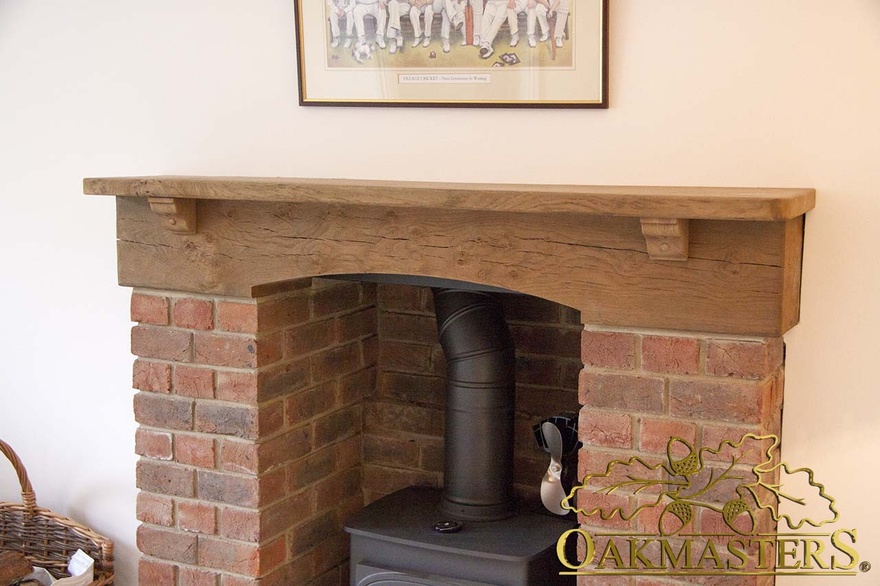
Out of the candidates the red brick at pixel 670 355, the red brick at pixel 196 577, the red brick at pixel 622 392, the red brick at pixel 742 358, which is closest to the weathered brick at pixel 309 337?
the red brick at pixel 196 577

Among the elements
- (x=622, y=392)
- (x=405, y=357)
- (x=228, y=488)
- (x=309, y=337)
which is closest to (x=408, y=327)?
(x=405, y=357)

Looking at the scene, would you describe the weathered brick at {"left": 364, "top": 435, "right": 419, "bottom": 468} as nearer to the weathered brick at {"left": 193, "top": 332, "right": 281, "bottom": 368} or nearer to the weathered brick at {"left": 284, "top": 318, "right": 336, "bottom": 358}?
the weathered brick at {"left": 284, "top": 318, "right": 336, "bottom": 358}

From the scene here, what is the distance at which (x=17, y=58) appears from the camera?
2.85 m

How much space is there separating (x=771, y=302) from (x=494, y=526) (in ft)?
2.86

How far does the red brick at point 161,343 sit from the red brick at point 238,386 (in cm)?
11

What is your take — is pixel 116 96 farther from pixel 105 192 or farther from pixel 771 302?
pixel 771 302

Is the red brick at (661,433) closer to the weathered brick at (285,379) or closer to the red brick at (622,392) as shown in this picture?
the red brick at (622,392)

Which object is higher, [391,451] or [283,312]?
[283,312]

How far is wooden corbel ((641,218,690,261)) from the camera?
191cm

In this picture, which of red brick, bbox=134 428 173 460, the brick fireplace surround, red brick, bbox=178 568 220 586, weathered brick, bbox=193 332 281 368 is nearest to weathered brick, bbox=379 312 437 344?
the brick fireplace surround

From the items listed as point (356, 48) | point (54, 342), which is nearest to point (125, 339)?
point (54, 342)

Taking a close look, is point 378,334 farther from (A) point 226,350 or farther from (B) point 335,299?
(A) point 226,350

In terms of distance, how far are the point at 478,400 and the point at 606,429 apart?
1.41 ft

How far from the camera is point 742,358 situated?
1.98m
